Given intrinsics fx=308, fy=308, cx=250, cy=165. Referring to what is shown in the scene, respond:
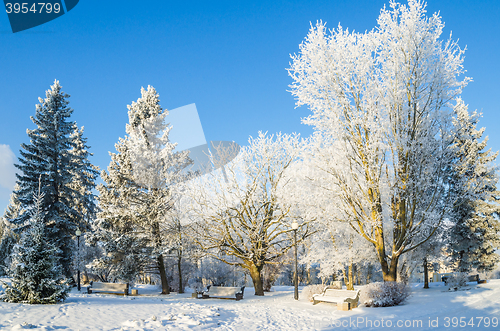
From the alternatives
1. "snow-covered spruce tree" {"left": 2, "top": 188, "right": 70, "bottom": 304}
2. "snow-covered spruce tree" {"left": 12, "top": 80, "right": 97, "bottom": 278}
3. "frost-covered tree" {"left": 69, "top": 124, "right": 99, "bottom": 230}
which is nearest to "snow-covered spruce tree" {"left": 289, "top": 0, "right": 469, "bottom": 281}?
"snow-covered spruce tree" {"left": 2, "top": 188, "right": 70, "bottom": 304}

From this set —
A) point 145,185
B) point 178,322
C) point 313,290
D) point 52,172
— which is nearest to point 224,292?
point 313,290

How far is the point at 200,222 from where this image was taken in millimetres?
17469

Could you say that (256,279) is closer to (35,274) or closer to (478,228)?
(35,274)

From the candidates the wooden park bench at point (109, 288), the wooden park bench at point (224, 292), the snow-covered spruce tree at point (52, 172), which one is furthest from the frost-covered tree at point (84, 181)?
the wooden park bench at point (224, 292)

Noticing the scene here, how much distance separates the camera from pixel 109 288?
15.6 metres

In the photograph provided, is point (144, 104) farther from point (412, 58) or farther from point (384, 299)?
point (384, 299)

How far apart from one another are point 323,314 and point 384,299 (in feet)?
7.94

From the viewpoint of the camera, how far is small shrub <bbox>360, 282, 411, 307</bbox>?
10781mm

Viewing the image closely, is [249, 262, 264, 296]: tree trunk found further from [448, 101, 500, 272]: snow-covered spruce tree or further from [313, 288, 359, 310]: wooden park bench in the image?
[448, 101, 500, 272]: snow-covered spruce tree

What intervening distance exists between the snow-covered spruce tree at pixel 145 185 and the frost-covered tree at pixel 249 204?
10.2 ft

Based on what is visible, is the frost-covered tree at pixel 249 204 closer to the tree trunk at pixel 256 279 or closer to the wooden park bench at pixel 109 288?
the tree trunk at pixel 256 279

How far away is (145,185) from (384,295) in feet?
49.7

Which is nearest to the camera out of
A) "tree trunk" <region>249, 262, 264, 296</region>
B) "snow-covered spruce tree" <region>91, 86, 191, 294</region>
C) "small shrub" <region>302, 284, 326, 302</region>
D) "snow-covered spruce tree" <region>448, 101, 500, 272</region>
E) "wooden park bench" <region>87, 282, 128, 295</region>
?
"small shrub" <region>302, 284, 326, 302</region>

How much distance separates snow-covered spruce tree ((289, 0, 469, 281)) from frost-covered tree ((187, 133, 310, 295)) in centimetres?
502
